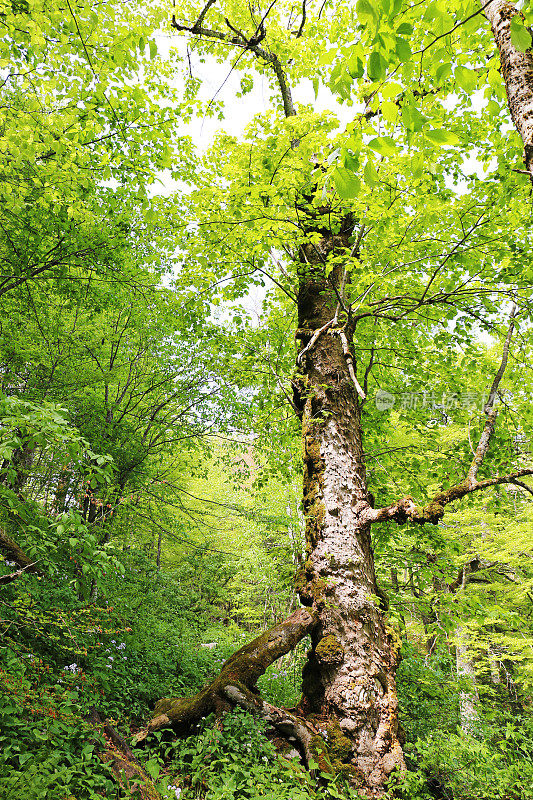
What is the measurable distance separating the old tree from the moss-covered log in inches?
0.5

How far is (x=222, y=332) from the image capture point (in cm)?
677

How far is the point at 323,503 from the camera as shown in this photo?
359 cm

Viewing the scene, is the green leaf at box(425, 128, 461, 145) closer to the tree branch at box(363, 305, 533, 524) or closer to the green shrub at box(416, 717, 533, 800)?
the tree branch at box(363, 305, 533, 524)

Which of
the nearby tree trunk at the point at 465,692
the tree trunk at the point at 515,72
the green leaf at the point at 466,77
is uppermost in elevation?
the tree trunk at the point at 515,72

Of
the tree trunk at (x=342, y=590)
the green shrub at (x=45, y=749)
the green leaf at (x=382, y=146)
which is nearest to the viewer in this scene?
the green leaf at (x=382, y=146)

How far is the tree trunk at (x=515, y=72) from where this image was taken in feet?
5.55

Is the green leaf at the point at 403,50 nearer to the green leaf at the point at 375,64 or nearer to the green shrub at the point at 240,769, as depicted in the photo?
the green leaf at the point at 375,64

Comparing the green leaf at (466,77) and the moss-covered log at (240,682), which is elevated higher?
the green leaf at (466,77)

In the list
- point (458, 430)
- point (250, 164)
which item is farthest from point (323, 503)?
point (458, 430)

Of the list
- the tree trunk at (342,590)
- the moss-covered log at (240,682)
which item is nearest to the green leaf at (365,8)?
the tree trunk at (342,590)

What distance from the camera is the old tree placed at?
1.80 meters

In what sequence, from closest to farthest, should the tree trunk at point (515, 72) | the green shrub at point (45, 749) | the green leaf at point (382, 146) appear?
the green leaf at point (382, 146)
the tree trunk at point (515, 72)
the green shrub at point (45, 749)

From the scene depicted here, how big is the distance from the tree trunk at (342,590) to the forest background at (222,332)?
211 millimetres

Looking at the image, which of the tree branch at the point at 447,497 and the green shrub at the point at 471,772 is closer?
the green shrub at the point at 471,772
